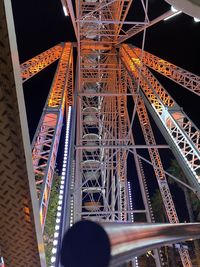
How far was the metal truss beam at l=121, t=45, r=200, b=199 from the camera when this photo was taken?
8.53 metres

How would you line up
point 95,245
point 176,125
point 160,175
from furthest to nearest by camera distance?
point 160,175, point 176,125, point 95,245

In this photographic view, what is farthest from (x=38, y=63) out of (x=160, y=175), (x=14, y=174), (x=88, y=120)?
(x=14, y=174)

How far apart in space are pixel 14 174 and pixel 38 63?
996 centimetres

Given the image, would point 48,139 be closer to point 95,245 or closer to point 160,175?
point 95,245

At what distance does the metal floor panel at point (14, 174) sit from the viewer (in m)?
3.42

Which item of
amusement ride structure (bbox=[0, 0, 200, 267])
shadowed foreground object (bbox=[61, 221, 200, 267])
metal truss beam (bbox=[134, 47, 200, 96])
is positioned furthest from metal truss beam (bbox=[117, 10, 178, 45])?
shadowed foreground object (bbox=[61, 221, 200, 267])

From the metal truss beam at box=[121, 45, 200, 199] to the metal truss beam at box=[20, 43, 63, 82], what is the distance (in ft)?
12.5

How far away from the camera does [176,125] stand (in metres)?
9.13

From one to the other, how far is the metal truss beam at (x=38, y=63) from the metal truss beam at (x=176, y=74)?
3.53m

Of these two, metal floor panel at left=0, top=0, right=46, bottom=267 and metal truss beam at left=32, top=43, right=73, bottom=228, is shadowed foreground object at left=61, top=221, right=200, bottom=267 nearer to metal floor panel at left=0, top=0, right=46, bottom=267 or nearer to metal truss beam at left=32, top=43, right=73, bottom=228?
metal floor panel at left=0, top=0, right=46, bottom=267

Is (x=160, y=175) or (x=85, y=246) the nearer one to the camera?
(x=85, y=246)

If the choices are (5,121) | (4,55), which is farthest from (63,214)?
(4,55)

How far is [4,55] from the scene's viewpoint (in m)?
3.38

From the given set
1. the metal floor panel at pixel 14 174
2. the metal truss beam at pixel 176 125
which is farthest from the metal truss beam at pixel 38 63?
the metal floor panel at pixel 14 174
